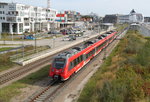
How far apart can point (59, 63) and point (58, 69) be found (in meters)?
0.69

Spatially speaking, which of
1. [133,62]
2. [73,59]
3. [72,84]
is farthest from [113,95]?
[133,62]

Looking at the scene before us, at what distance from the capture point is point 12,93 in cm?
1825

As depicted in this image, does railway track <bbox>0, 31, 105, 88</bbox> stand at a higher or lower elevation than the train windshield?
lower

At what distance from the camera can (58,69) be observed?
20531 millimetres

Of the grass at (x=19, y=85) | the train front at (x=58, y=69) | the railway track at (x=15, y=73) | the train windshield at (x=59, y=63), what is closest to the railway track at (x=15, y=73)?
the railway track at (x=15, y=73)

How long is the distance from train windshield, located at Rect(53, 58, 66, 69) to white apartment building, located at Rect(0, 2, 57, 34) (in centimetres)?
6377

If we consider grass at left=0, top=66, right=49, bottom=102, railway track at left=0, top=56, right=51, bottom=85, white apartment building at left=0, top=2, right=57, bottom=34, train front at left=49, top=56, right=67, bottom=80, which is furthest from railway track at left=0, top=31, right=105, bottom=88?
white apartment building at left=0, top=2, right=57, bottom=34

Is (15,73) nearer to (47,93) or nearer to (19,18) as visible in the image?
(47,93)

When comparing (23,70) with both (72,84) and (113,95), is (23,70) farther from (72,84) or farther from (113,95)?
(113,95)

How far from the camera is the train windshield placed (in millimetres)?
20675

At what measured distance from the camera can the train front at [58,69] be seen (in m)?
20.5

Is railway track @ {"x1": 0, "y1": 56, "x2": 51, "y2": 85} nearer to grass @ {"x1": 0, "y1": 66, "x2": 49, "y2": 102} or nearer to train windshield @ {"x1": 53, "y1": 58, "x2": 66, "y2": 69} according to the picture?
grass @ {"x1": 0, "y1": 66, "x2": 49, "y2": 102}

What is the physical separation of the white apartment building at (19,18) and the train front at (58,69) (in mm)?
63915

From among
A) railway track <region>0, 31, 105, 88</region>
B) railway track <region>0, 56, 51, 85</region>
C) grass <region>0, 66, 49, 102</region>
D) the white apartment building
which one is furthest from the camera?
the white apartment building
